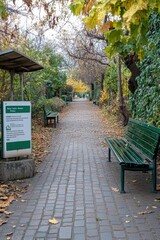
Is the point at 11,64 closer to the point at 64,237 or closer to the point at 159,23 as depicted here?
the point at 159,23

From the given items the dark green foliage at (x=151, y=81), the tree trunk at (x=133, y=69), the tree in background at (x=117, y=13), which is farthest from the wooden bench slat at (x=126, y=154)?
the tree trunk at (x=133, y=69)

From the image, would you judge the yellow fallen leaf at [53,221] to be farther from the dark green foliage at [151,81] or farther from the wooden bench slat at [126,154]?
the dark green foliage at [151,81]

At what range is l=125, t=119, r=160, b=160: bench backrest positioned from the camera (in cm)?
552

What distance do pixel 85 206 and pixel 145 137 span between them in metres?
2.01

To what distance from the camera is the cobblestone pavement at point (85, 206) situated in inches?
159

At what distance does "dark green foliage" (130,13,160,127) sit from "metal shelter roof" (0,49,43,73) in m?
2.60

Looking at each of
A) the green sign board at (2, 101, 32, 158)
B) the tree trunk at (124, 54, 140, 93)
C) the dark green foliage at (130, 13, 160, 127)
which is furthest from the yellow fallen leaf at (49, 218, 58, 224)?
the tree trunk at (124, 54, 140, 93)

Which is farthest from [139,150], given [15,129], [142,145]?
[15,129]

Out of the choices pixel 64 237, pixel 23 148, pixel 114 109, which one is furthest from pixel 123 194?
pixel 114 109

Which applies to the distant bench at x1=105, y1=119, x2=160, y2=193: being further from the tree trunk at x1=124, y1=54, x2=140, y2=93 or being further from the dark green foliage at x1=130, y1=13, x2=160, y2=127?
the tree trunk at x1=124, y1=54, x2=140, y2=93

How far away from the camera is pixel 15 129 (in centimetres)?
671

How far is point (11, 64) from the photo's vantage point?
7.29 m

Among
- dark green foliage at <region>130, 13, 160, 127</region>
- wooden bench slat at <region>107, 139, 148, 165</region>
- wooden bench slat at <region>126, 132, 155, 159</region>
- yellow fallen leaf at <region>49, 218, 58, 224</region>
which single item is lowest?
yellow fallen leaf at <region>49, 218, 58, 224</region>

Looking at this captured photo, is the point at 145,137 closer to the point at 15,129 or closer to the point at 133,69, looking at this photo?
the point at 15,129
